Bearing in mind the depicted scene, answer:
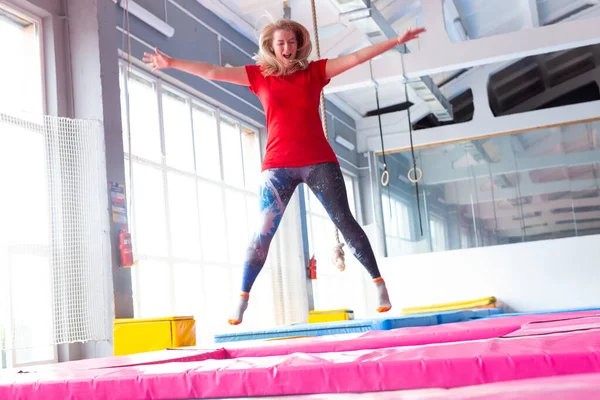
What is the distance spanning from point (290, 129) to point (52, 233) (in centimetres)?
227

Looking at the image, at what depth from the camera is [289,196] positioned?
292 centimetres

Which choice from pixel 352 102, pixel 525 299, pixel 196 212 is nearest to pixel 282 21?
pixel 196 212

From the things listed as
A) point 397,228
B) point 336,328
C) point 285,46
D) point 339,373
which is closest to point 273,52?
point 285,46

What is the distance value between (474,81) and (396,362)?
33.0 feet

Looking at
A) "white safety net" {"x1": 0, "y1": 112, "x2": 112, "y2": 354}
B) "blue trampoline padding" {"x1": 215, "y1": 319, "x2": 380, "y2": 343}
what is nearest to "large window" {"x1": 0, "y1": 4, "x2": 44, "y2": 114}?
"white safety net" {"x1": 0, "y1": 112, "x2": 112, "y2": 354}

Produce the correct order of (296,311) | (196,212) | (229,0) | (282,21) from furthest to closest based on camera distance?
(296,311) < (229,0) < (196,212) < (282,21)

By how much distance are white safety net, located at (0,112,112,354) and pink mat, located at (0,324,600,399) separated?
8.38 feet

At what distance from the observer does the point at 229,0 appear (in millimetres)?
7516

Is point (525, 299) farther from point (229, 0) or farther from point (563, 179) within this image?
point (229, 0)

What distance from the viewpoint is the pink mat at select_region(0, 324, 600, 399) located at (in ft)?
4.78

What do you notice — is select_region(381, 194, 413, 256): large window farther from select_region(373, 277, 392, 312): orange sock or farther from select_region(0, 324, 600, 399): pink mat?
select_region(0, 324, 600, 399): pink mat

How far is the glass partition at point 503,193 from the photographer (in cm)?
938

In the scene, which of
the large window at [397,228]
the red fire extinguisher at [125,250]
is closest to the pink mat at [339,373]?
the red fire extinguisher at [125,250]

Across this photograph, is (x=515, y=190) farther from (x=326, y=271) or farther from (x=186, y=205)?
(x=186, y=205)
